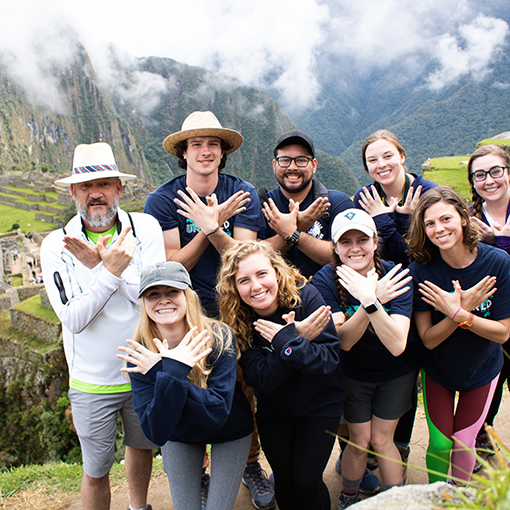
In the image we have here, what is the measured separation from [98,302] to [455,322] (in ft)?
8.03

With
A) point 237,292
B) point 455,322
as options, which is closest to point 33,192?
point 237,292

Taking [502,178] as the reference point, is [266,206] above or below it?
below

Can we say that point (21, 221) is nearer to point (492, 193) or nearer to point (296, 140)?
point (296, 140)

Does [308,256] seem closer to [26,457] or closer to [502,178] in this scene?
[502,178]

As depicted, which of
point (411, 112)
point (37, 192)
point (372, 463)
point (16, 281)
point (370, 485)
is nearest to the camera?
point (370, 485)

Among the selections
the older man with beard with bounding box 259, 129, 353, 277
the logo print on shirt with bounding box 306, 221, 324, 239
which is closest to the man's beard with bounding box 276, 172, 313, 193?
the older man with beard with bounding box 259, 129, 353, 277

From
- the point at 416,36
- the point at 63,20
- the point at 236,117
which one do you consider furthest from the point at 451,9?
the point at 63,20

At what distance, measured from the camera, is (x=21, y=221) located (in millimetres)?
51500

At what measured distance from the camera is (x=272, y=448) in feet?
9.23

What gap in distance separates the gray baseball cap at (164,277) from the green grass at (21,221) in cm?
5118

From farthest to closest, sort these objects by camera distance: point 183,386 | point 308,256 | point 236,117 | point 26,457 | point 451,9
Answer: point 236,117 → point 451,9 → point 26,457 → point 308,256 → point 183,386

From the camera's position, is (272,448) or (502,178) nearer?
(272,448)

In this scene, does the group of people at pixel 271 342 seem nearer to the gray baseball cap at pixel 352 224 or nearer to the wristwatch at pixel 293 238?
the gray baseball cap at pixel 352 224

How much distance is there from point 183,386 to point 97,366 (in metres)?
0.95
